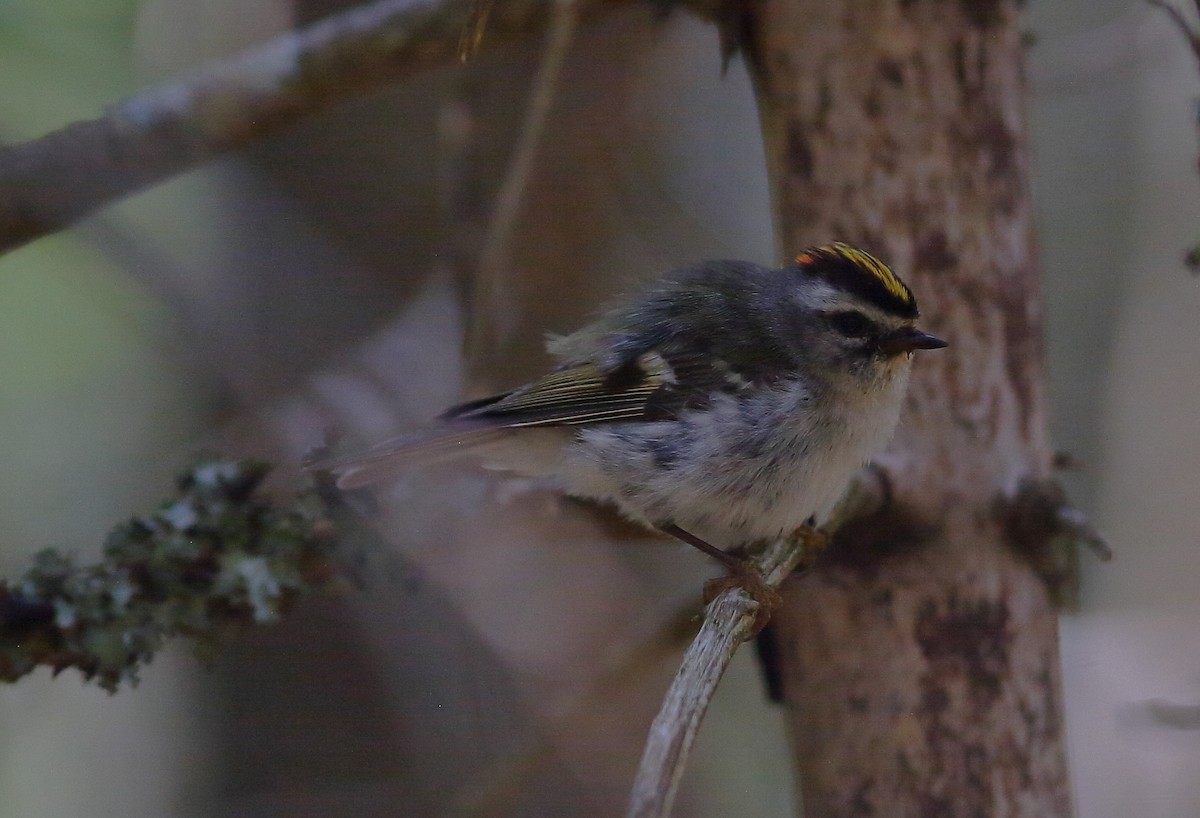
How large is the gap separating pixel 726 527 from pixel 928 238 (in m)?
0.71

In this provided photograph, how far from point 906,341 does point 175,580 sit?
137cm

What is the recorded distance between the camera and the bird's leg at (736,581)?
157cm

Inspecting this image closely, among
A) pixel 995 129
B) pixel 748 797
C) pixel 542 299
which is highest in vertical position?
pixel 995 129

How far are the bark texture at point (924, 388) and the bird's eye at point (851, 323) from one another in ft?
0.61

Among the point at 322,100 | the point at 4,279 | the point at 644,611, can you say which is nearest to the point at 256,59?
the point at 322,100

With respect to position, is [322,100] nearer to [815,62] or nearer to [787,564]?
[815,62]

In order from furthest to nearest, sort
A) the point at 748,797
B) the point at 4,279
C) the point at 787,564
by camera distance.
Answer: the point at 748,797, the point at 4,279, the point at 787,564

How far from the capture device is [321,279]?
2.86 metres

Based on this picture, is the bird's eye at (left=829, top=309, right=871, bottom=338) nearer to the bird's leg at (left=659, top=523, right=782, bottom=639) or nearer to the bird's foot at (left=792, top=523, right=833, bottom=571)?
the bird's foot at (left=792, top=523, right=833, bottom=571)

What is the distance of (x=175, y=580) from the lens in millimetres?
1758

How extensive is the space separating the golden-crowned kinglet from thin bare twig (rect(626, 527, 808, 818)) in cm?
40

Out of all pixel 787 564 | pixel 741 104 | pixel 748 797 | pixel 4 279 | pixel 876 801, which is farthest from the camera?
pixel 741 104

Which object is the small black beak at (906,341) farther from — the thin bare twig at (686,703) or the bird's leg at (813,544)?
the thin bare twig at (686,703)

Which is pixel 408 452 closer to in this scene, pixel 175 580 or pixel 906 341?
pixel 175 580
